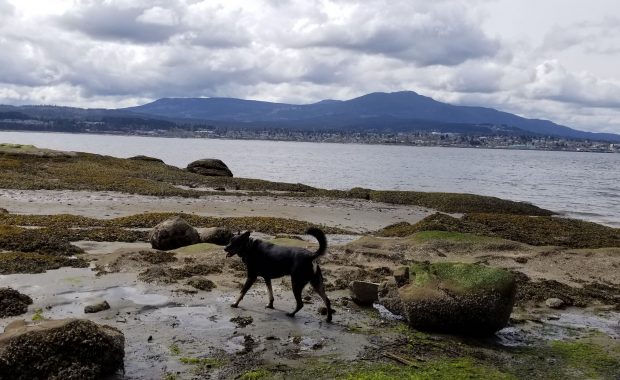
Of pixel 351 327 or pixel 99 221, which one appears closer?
pixel 351 327

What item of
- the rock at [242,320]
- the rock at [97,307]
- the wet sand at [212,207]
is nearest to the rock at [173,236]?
the rock at [97,307]

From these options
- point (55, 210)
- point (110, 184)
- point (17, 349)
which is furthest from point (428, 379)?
point (110, 184)

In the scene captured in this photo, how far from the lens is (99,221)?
22188 mm

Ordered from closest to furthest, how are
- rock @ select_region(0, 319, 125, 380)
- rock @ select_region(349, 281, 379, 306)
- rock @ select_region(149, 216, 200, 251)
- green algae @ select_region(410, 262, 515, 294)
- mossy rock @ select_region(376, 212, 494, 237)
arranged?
rock @ select_region(0, 319, 125, 380) < green algae @ select_region(410, 262, 515, 294) < rock @ select_region(349, 281, 379, 306) < rock @ select_region(149, 216, 200, 251) < mossy rock @ select_region(376, 212, 494, 237)

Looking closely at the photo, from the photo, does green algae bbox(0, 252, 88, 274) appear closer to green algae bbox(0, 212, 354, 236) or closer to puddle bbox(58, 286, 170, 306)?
puddle bbox(58, 286, 170, 306)

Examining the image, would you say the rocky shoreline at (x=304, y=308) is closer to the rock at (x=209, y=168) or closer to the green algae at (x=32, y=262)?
the green algae at (x=32, y=262)

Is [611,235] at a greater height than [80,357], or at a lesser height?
lesser

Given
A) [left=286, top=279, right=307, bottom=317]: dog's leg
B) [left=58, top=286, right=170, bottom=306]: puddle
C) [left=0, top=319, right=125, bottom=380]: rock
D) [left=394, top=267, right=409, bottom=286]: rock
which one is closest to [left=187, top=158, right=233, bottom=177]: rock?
[left=58, top=286, right=170, bottom=306]: puddle

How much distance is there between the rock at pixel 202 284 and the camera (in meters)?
12.4

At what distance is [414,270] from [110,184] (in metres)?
29.8

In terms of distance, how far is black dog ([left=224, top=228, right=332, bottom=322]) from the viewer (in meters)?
10.4

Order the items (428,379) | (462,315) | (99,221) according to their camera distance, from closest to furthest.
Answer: (428,379)
(462,315)
(99,221)

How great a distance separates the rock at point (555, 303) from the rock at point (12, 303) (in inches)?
435

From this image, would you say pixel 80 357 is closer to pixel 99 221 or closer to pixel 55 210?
pixel 99 221
